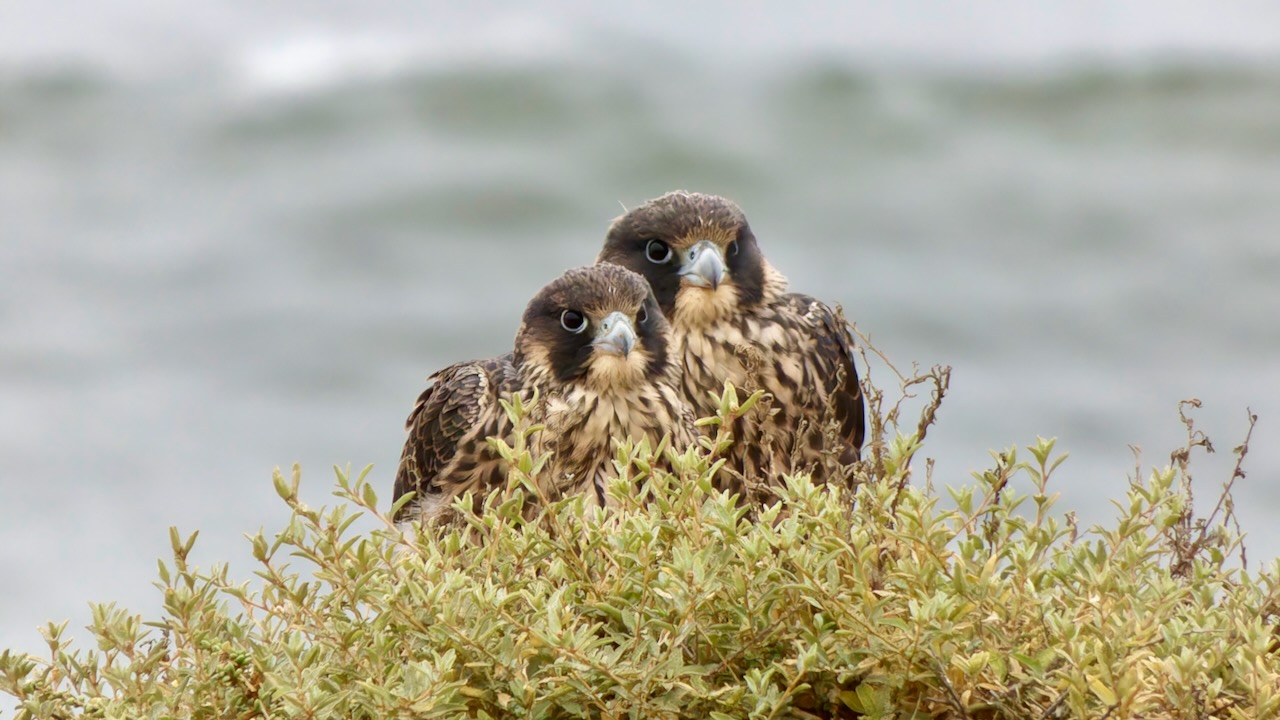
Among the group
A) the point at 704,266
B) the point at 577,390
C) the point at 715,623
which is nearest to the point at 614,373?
the point at 577,390

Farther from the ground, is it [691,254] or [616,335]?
[691,254]

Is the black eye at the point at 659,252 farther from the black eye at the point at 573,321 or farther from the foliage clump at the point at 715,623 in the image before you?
the foliage clump at the point at 715,623

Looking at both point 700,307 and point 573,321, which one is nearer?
point 573,321

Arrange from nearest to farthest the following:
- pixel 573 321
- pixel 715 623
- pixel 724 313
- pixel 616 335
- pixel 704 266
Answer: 1. pixel 715 623
2. pixel 616 335
3. pixel 573 321
4. pixel 704 266
5. pixel 724 313

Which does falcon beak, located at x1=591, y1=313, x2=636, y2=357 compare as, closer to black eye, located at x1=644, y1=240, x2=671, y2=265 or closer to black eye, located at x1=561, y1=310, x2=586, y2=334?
black eye, located at x1=561, y1=310, x2=586, y2=334

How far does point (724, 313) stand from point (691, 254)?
169 mm

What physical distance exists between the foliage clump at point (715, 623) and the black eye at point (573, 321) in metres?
1.54

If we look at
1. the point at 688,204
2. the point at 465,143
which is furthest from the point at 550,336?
the point at 465,143

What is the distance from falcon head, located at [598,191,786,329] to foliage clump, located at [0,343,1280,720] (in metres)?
1.88

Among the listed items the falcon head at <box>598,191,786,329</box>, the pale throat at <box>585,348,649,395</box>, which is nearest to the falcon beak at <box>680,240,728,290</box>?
the falcon head at <box>598,191,786,329</box>

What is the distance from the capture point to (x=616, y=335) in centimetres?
329

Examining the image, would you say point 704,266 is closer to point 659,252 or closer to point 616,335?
point 659,252

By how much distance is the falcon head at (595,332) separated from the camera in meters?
3.33

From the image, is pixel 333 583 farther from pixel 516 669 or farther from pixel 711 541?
pixel 711 541
